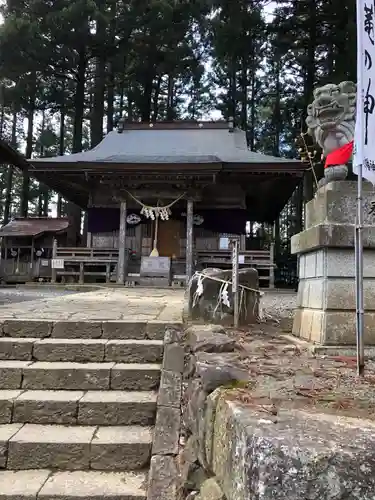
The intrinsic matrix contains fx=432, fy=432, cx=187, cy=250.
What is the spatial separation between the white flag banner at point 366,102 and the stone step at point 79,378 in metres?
2.02

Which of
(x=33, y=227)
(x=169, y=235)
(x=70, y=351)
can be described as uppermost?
(x=33, y=227)

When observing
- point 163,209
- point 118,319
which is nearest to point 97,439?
point 118,319

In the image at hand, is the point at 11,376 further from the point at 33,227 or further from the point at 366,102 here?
the point at 33,227

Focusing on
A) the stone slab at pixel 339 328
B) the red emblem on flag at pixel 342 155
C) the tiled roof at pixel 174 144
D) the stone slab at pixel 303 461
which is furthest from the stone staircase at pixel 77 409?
the tiled roof at pixel 174 144

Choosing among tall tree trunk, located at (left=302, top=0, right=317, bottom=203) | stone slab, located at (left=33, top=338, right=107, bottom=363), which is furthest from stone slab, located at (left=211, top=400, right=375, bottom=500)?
tall tree trunk, located at (left=302, top=0, right=317, bottom=203)

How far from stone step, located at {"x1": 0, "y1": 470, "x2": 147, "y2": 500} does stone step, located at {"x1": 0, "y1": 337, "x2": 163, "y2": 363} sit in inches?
38.9

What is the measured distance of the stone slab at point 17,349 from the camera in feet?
11.3

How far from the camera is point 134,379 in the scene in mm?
3186

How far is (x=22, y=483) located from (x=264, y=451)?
187 centimetres

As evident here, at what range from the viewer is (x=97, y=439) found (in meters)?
2.66

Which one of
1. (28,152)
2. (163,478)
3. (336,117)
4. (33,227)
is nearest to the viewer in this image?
(163,478)

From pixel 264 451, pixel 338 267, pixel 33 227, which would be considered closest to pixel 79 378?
pixel 338 267

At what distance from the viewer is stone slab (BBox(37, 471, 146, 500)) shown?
230 centimetres

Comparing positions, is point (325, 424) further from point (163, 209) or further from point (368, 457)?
point (163, 209)
